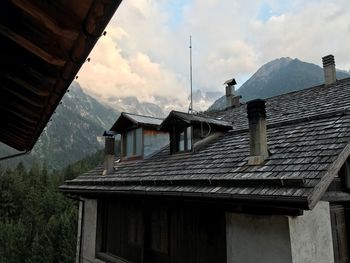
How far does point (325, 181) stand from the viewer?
5.23 metres

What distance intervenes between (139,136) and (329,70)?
7.10 m

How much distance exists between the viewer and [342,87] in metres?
10.5

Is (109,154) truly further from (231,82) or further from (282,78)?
(282,78)

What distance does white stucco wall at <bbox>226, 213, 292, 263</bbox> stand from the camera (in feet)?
18.3

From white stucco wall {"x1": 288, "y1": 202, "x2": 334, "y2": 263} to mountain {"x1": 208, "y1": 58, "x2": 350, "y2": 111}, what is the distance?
409 ft

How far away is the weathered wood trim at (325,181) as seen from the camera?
192 inches

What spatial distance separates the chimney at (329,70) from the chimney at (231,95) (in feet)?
13.1

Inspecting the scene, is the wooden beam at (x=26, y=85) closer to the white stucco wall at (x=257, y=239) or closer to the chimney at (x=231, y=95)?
the white stucco wall at (x=257, y=239)

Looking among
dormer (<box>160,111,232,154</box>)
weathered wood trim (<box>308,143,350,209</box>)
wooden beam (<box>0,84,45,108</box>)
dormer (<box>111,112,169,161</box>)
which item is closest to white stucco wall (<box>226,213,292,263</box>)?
weathered wood trim (<box>308,143,350,209</box>)

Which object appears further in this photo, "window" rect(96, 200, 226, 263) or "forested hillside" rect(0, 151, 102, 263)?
"forested hillside" rect(0, 151, 102, 263)

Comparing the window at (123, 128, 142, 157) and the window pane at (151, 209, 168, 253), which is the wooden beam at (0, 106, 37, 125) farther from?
the window at (123, 128, 142, 157)

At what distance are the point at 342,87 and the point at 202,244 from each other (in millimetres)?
6647

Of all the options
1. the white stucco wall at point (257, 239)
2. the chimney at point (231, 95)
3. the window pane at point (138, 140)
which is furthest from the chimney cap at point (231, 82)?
the white stucco wall at point (257, 239)

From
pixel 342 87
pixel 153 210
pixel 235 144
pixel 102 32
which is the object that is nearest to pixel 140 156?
pixel 153 210
